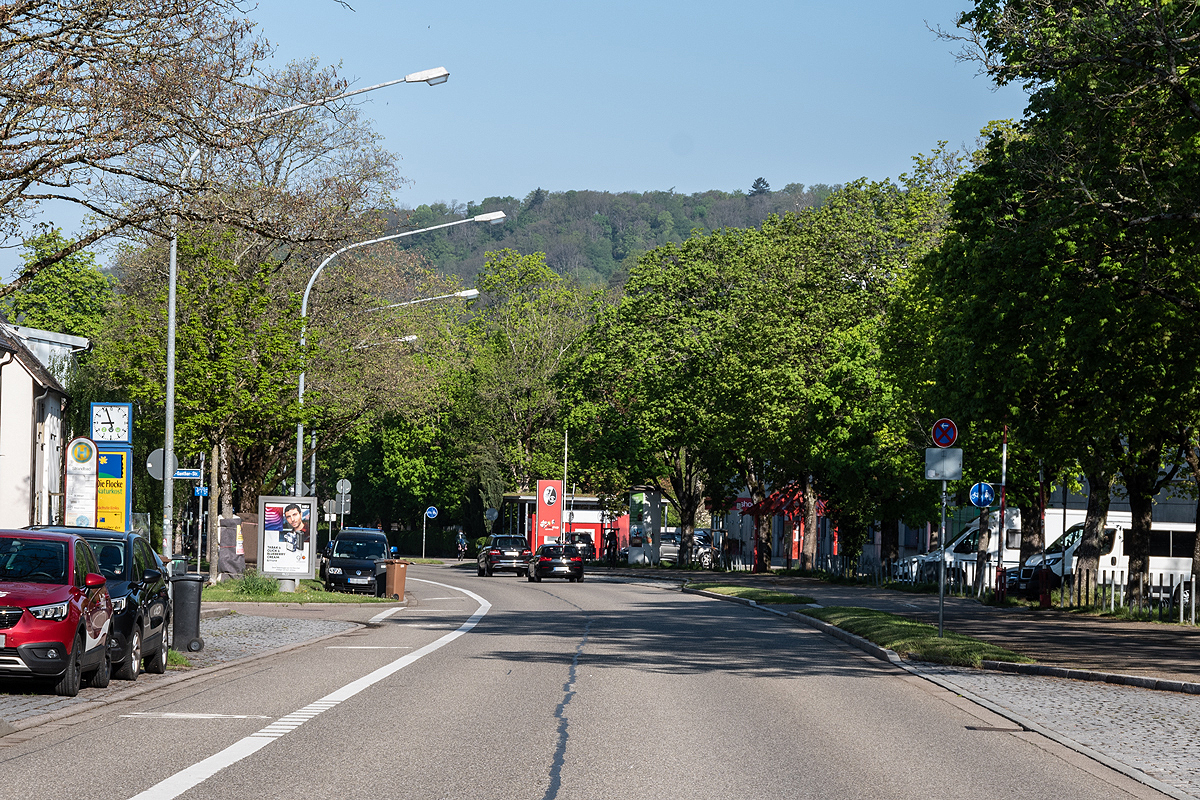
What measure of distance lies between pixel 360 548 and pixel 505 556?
19227mm

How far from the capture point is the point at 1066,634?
24672mm

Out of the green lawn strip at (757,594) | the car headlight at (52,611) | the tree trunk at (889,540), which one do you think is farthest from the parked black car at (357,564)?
the car headlight at (52,611)

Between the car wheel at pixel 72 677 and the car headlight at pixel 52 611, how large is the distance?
1.04ft

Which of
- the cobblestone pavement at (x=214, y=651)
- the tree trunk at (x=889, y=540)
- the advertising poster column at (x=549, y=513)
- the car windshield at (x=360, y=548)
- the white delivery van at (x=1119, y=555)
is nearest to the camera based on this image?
the cobblestone pavement at (x=214, y=651)

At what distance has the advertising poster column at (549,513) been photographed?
60.1 meters

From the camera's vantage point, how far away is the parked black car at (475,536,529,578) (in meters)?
57.7

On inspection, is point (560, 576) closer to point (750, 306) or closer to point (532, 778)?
point (750, 306)

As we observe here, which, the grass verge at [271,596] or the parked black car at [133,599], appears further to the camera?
the grass verge at [271,596]

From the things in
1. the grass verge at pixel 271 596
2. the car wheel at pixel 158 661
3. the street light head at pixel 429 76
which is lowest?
the grass verge at pixel 271 596

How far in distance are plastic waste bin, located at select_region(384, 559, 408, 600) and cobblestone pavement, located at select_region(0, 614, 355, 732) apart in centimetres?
828

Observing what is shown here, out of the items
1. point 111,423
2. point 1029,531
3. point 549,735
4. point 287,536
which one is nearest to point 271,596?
point 287,536

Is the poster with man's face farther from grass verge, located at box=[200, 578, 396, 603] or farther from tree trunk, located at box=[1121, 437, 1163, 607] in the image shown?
tree trunk, located at box=[1121, 437, 1163, 607]

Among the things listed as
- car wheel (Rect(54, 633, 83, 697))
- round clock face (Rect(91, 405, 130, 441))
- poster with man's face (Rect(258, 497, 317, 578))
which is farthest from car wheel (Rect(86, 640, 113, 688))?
poster with man's face (Rect(258, 497, 317, 578))

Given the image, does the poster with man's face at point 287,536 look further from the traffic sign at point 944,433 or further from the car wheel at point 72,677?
the car wheel at point 72,677
